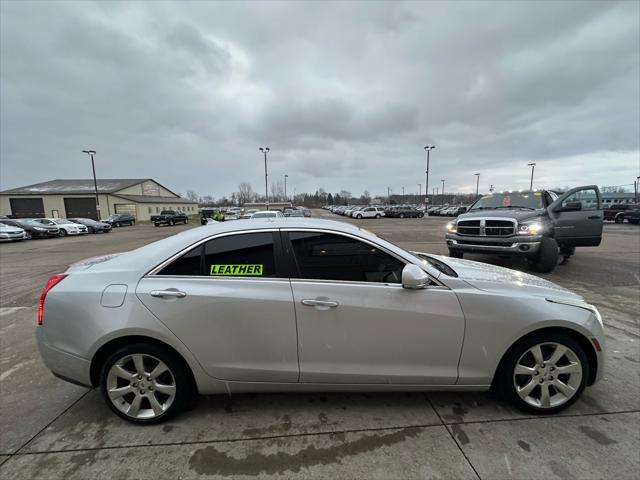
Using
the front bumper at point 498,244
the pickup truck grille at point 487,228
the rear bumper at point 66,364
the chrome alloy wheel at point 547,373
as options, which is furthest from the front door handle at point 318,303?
the pickup truck grille at point 487,228

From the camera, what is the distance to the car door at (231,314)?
222cm

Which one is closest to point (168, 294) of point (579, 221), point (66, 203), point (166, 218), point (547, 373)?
point (547, 373)

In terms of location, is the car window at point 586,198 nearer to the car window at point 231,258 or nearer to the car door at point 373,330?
the car door at point 373,330

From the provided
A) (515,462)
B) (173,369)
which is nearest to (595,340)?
(515,462)

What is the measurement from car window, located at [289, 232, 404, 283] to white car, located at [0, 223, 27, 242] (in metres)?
25.2

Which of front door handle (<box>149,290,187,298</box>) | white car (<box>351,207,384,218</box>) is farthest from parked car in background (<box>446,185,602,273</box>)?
white car (<box>351,207,384,218</box>)

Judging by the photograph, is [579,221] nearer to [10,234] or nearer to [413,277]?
[413,277]

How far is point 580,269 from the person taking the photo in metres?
7.54

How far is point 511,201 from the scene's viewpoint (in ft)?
25.3

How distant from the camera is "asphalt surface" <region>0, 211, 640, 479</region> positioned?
1.92m

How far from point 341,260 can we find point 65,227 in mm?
29865

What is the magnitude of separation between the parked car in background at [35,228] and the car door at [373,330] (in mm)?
27309

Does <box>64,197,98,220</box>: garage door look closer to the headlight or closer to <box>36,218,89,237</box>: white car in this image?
<box>36,218,89,237</box>: white car

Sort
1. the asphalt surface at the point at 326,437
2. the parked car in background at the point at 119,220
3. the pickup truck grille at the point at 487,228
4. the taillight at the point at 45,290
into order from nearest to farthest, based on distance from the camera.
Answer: the asphalt surface at the point at 326,437, the taillight at the point at 45,290, the pickup truck grille at the point at 487,228, the parked car in background at the point at 119,220
